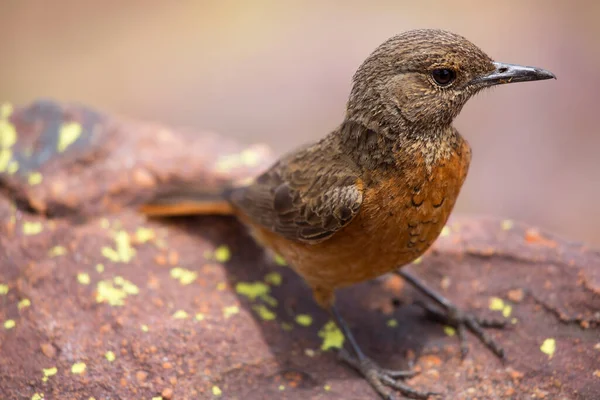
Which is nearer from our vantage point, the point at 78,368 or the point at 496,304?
the point at 78,368

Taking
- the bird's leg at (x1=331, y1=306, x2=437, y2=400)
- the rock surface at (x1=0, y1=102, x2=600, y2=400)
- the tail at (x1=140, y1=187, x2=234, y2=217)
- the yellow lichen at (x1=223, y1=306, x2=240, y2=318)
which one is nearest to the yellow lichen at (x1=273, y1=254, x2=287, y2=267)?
the rock surface at (x1=0, y1=102, x2=600, y2=400)

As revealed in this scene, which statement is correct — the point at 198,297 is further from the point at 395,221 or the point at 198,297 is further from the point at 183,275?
the point at 395,221

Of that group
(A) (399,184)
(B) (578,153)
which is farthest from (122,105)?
(A) (399,184)

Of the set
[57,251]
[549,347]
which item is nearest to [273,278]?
[57,251]

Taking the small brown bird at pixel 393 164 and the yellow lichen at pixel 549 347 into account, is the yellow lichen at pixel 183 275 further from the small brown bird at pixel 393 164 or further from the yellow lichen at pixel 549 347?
the yellow lichen at pixel 549 347

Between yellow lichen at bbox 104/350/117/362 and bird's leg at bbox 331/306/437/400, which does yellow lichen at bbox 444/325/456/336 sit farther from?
yellow lichen at bbox 104/350/117/362

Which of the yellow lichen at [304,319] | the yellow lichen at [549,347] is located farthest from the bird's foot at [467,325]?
the yellow lichen at [304,319]
